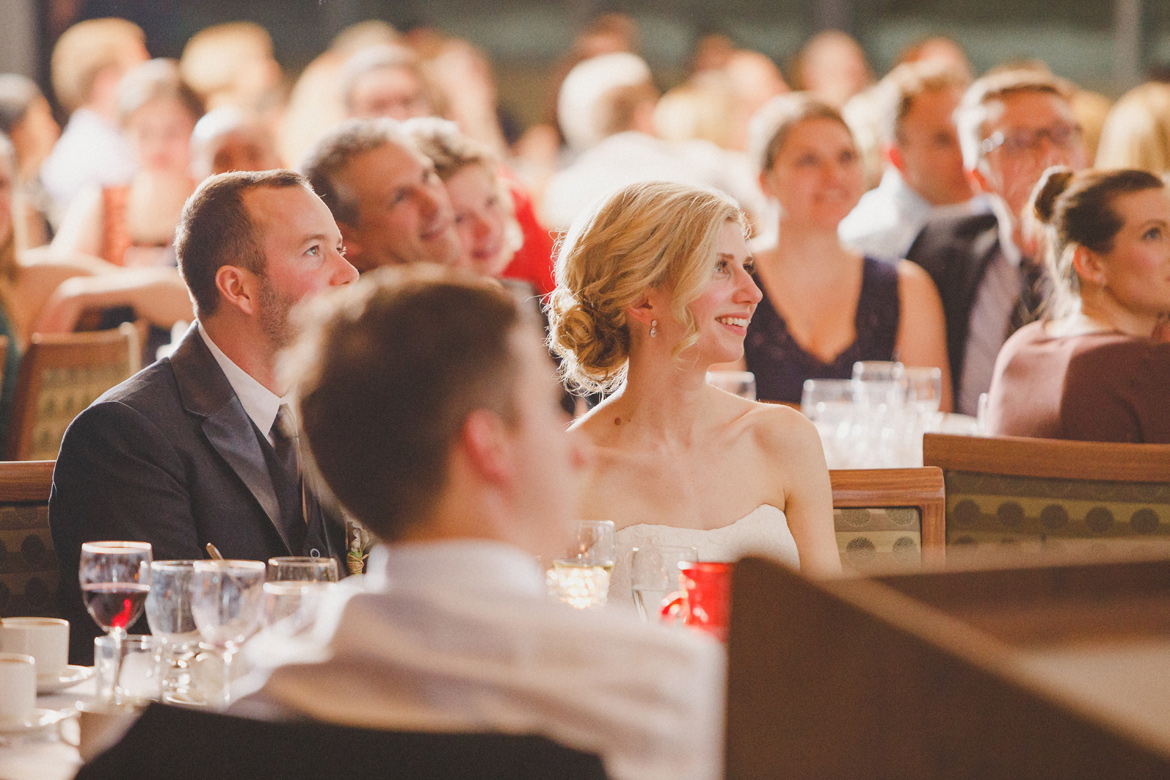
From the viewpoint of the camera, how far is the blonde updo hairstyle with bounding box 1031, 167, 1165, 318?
332cm

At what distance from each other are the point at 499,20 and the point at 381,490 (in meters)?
9.37

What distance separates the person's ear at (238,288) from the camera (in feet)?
8.11

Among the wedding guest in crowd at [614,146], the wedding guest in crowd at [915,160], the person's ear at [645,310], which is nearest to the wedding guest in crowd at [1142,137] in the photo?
the wedding guest in crowd at [915,160]

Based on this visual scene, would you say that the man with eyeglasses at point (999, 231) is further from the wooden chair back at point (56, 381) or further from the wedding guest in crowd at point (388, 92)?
the wooden chair back at point (56, 381)

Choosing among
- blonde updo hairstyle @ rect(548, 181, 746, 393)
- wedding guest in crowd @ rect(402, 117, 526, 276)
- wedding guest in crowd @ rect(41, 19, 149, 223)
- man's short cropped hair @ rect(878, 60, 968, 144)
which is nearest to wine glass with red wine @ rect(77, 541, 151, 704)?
blonde updo hairstyle @ rect(548, 181, 746, 393)

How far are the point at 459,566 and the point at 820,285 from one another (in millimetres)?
3482

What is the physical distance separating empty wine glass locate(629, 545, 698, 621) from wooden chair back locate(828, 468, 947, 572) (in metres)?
0.74

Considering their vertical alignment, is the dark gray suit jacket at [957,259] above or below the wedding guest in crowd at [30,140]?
below

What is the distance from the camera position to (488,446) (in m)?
1.09

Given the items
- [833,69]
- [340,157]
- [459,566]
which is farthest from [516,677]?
[833,69]

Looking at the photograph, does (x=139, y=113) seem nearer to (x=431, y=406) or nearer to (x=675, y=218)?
(x=675, y=218)

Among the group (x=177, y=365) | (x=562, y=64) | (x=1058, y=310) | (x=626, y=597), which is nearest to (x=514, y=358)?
(x=626, y=597)

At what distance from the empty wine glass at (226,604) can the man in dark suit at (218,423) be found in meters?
0.50

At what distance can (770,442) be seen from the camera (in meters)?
2.53
